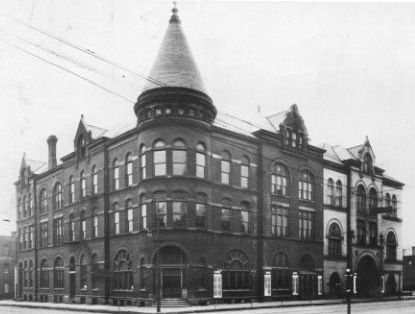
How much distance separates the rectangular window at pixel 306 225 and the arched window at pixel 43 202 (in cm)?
2520

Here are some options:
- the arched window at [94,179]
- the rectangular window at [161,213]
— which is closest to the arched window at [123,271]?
the rectangular window at [161,213]

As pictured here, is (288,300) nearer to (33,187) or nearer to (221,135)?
(221,135)

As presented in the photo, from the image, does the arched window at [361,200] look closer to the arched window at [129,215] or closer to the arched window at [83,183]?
the arched window at [129,215]

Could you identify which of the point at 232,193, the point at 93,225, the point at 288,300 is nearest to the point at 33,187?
the point at 93,225

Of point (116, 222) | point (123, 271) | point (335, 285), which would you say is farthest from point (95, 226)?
point (335, 285)

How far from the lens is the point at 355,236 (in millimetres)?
48938

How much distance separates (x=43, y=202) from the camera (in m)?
52.2

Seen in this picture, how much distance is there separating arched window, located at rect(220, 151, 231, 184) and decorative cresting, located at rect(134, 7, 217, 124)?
3.68 meters

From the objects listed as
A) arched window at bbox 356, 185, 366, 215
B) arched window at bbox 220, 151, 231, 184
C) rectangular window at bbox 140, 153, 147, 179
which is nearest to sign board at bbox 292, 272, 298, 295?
arched window at bbox 220, 151, 231, 184

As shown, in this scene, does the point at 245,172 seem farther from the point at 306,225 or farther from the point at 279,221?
the point at 306,225

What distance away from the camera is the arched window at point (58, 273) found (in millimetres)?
46875

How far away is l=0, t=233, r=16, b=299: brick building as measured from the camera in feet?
222

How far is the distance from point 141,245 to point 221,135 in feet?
32.2

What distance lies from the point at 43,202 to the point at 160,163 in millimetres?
22825
